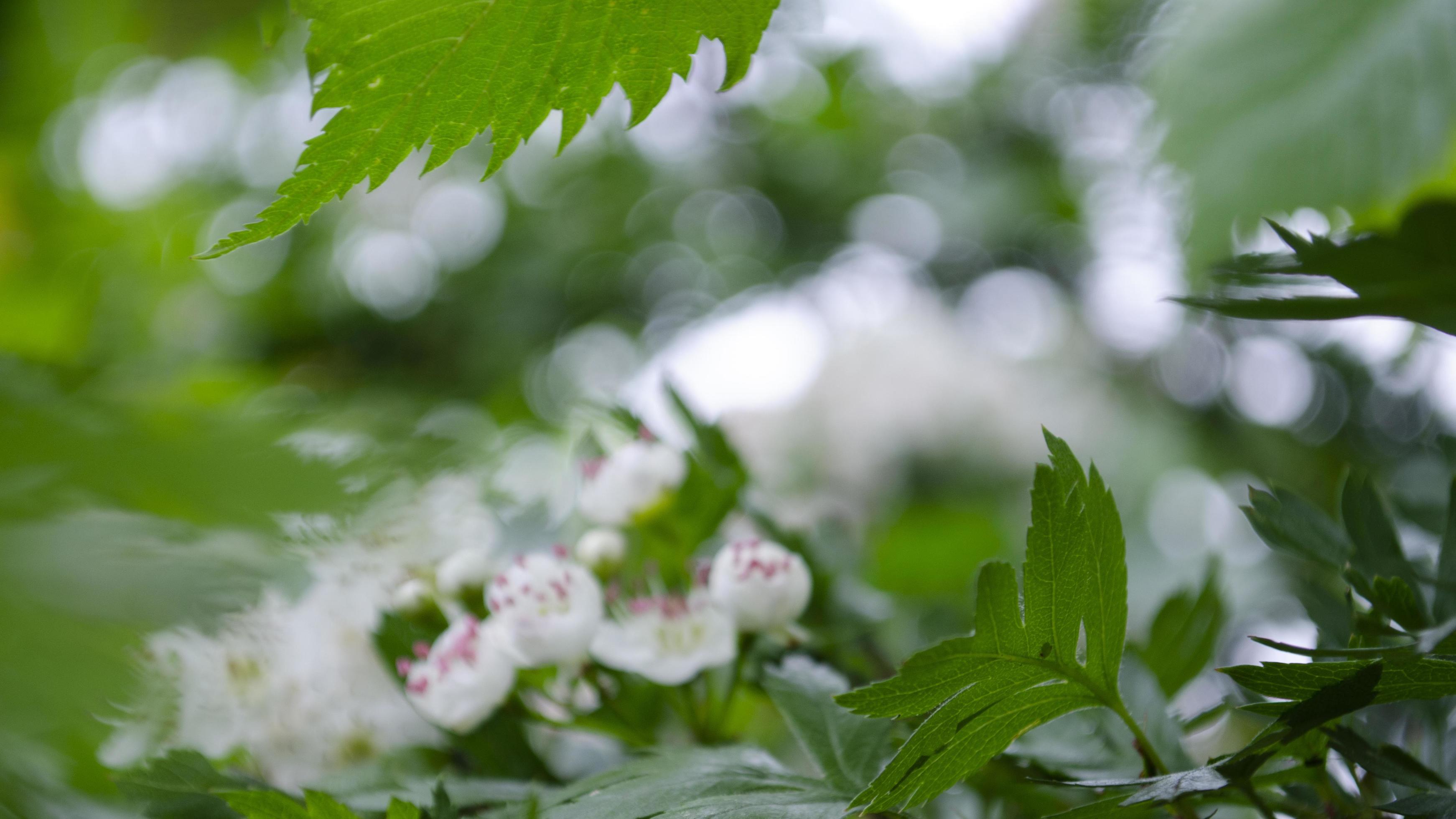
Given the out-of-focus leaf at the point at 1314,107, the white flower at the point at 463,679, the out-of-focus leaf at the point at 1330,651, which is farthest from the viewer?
the out-of-focus leaf at the point at 1314,107

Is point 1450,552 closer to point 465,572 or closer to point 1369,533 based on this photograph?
point 1369,533

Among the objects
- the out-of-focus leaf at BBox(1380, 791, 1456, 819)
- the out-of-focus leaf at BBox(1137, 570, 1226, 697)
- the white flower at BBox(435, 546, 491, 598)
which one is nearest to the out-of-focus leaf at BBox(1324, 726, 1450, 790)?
the out-of-focus leaf at BBox(1380, 791, 1456, 819)

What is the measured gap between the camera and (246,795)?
183mm

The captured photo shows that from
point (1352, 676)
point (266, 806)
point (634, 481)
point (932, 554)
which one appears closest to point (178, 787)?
point (266, 806)

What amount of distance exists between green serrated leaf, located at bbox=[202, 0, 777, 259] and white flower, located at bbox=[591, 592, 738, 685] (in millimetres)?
143

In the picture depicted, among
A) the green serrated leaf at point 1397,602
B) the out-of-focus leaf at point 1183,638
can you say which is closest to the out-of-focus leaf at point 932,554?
the out-of-focus leaf at point 1183,638

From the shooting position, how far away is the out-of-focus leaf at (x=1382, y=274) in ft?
0.52

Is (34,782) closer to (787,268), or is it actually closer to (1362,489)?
(1362,489)

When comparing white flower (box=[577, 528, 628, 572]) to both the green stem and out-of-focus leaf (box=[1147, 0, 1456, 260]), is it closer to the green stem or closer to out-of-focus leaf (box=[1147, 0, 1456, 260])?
the green stem

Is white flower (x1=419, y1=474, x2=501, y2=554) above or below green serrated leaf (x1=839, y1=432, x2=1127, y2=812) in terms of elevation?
above

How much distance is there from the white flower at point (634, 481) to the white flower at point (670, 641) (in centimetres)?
3

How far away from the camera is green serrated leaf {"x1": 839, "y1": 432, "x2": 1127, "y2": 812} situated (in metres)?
0.16

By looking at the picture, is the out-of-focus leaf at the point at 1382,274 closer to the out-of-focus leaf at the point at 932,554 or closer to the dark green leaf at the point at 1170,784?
the dark green leaf at the point at 1170,784

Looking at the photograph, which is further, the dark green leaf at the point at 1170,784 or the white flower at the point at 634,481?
the white flower at the point at 634,481
